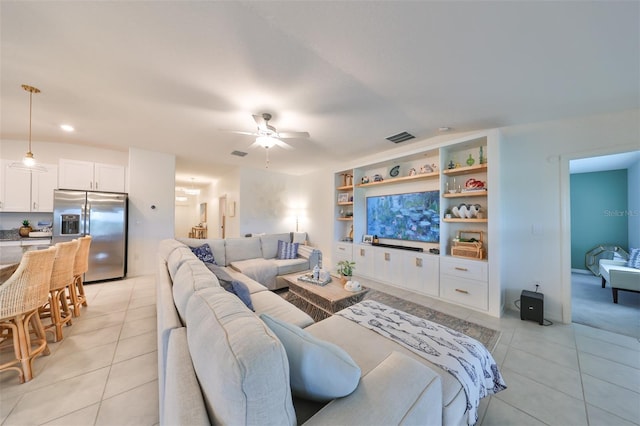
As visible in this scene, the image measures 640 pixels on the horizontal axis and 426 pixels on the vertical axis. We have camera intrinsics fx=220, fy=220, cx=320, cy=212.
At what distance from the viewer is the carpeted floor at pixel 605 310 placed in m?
2.50

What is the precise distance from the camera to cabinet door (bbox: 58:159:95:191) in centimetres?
394

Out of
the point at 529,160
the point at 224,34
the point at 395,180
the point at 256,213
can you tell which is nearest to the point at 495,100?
the point at 529,160

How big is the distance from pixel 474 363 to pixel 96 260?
5403 mm

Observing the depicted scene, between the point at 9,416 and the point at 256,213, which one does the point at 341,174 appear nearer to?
the point at 256,213

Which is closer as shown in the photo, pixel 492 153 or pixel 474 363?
pixel 474 363

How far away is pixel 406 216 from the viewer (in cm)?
405

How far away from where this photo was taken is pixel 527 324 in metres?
2.61

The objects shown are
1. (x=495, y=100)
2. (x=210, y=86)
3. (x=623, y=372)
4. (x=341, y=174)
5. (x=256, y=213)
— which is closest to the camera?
(x=623, y=372)

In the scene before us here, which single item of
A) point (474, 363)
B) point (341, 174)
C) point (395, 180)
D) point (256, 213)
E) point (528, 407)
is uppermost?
point (341, 174)

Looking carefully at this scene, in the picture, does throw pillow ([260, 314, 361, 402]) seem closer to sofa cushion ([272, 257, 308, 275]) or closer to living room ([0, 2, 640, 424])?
living room ([0, 2, 640, 424])

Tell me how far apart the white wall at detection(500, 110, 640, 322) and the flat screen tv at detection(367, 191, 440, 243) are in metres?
0.91

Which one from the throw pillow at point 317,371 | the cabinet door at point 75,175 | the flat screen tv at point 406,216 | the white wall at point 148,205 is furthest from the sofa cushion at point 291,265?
the cabinet door at point 75,175

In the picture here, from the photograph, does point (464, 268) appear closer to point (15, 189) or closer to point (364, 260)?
point (364, 260)

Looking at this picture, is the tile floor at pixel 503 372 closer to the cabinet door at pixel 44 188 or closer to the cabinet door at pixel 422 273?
the cabinet door at pixel 422 273
